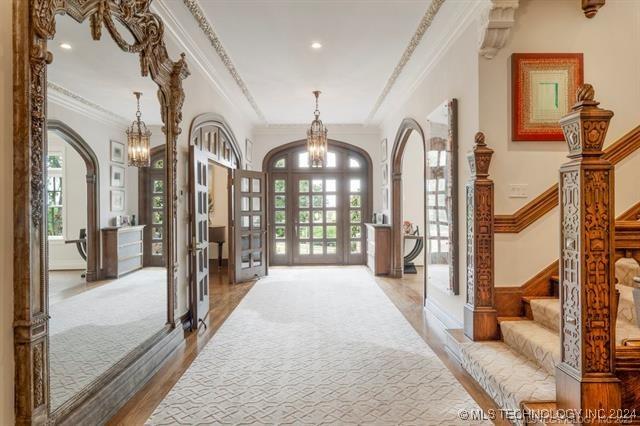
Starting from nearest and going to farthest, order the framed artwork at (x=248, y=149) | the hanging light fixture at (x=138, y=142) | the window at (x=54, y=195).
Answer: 1. the window at (x=54, y=195)
2. the hanging light fixture at (x=138, y=142)
3. the framed artwork at (x=248, y=149)

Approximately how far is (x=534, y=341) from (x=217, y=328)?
10.3 ft

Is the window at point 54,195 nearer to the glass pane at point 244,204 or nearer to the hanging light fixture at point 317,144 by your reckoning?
the hanging light fixture at point 317,144

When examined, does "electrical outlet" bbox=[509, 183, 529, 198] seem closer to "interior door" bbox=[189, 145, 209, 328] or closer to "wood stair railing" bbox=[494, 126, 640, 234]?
"wood stair railing" bbox=[494, 126, 640, 234]

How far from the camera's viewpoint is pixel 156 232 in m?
3.47

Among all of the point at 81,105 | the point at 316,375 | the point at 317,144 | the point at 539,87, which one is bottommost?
the point at 316,375

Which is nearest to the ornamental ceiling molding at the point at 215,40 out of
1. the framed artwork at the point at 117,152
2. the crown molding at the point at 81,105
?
the crown molding at the point at 81,105

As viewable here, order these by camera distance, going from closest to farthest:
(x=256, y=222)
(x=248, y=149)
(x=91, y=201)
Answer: (x=91, y=201), (x=256, y=222), (x=248, y=149)

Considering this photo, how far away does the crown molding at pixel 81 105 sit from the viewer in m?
2.09

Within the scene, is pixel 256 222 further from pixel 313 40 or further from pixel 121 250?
pixel 121 250

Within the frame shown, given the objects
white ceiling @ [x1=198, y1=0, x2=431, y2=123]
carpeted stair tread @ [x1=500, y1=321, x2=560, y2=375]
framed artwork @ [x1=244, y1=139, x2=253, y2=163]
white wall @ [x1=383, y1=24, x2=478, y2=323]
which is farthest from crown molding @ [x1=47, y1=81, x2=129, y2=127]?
framed artwork @ [x1=244, y1=139, x2=253, y2=163]

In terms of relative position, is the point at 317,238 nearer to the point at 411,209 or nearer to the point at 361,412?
the point at 411,209

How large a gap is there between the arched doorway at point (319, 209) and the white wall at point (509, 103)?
5697 mm

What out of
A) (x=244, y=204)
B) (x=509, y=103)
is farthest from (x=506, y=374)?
(x=244, y=204)

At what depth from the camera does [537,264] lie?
333 cm
